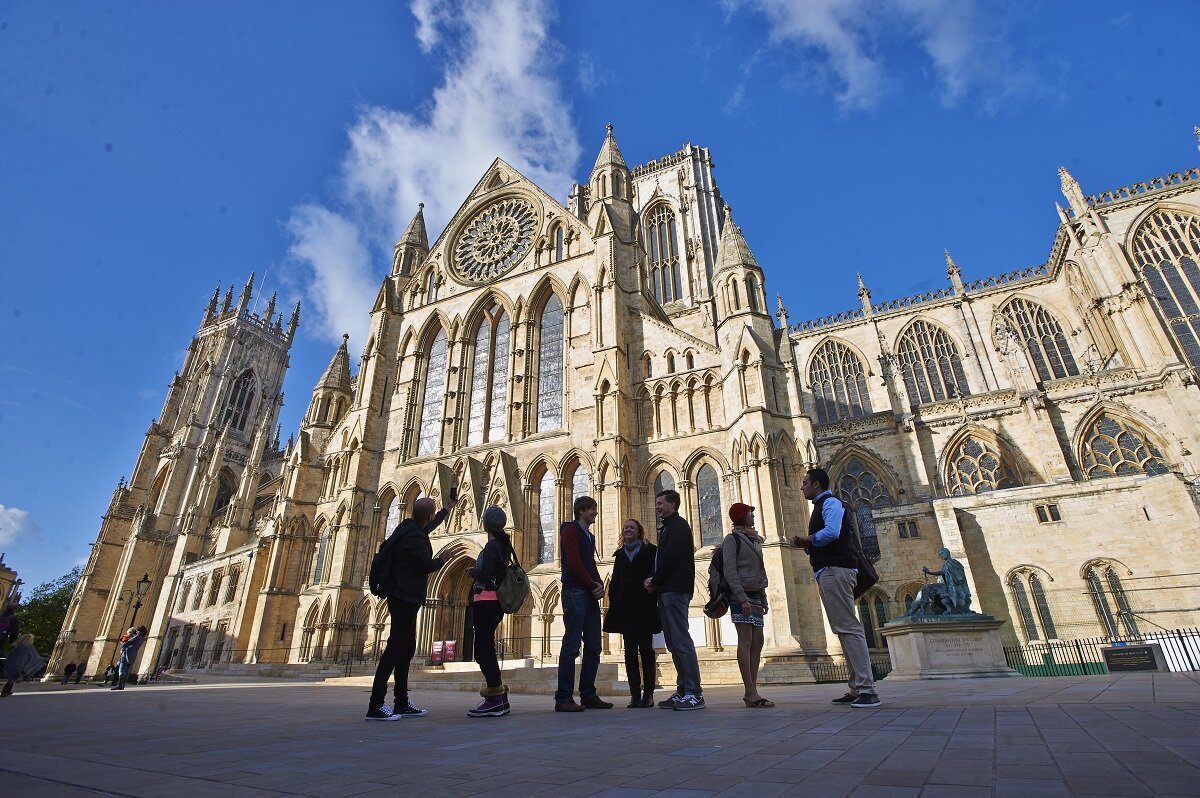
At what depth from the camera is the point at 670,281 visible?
45250 mm

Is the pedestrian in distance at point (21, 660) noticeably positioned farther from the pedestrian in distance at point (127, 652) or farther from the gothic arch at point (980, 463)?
the gothic arch at point (980, 463)

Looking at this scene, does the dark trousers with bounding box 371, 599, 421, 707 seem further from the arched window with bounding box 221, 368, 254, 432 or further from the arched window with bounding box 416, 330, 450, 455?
the arched window with bounding box 221, 368, 254, 432

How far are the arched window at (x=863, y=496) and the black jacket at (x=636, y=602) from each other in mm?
21234

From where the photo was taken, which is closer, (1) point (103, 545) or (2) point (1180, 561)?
(2) point (1180, 561)

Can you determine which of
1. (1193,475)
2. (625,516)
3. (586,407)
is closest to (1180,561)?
(1193,475)

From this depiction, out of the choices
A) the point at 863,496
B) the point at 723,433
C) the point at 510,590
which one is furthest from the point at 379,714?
the point at 863,496

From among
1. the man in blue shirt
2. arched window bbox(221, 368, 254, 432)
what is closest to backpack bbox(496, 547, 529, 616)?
the man in blue shirt

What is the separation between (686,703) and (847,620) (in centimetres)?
174

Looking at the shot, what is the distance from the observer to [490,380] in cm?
2416

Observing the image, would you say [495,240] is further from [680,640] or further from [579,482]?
[680,640]

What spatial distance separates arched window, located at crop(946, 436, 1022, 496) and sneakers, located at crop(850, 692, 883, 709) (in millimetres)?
22825

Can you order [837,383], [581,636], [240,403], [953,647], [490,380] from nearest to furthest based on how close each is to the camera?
[581,636] → [953,647] → [490,380] → [837,383] → [240,403]

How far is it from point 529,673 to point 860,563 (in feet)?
31.2

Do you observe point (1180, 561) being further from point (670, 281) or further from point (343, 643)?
point (670, 281)
